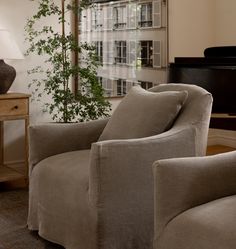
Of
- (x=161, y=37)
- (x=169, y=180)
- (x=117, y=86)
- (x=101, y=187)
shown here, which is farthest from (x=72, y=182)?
(x=161, y=37)

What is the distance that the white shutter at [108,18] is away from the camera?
190 inches

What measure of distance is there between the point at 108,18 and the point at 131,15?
28cm

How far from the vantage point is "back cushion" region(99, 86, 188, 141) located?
2777mm

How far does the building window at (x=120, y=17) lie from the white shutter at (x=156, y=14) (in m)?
0.35

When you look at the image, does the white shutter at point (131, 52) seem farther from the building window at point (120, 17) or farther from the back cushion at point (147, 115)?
the back cushion at point (147, 115)

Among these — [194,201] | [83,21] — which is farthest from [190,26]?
[194,201]

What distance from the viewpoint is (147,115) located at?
2807mm

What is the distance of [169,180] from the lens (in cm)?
201

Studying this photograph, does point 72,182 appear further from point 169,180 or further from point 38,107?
point 38,107

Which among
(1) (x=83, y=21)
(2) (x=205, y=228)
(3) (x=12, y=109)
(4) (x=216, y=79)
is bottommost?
Result: (2) (x=205, y=228)

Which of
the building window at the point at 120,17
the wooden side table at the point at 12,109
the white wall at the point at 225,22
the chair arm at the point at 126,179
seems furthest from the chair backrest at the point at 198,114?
the white wall at the point at 225,22

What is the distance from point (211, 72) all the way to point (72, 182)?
179cm

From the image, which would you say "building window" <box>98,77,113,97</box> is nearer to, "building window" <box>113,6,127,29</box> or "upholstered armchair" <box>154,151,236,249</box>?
"building window" <box>113,6,127,29</box>

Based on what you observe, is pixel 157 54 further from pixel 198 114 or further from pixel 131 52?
pixel 198 114
